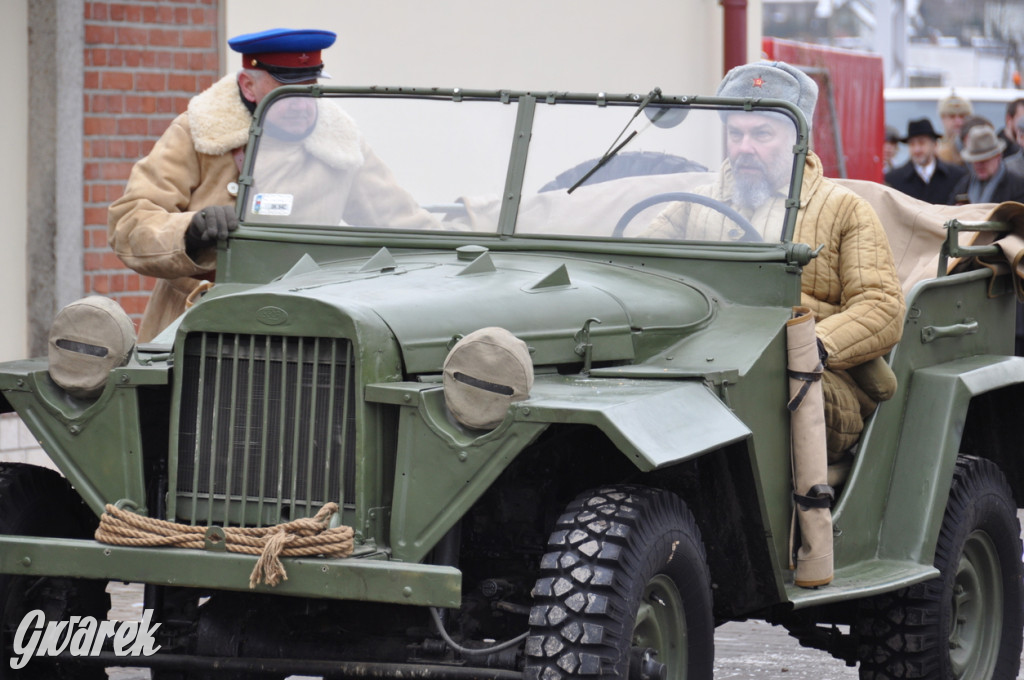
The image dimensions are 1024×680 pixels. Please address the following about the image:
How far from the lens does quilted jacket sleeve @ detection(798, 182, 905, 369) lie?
17.3ft

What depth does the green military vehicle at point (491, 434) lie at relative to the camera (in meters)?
4.09

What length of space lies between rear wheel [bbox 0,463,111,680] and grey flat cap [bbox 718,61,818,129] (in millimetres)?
2525

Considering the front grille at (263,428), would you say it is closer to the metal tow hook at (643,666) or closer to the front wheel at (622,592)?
the front wheel at (622,592)

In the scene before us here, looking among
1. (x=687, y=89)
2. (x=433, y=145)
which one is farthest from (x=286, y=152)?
(x=687, y=89)

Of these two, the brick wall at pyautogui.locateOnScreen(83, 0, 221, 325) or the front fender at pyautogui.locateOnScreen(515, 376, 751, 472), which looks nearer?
the front fender at pyautogui.locateOnScreen(515, 376, 751, 472)

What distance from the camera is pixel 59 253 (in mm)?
8547

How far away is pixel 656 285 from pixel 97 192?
4.43 m

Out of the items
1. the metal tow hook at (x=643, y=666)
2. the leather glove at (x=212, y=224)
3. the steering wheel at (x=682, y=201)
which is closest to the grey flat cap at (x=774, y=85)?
the steering wheel at (x=682, y=201)

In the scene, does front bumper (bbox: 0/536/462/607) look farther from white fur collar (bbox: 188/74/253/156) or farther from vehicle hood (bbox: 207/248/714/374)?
white fur collar (bbox: 188/74/253/156)

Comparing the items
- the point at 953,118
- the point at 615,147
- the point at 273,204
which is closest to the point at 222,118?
the point at 273,204

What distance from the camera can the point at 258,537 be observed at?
4.12m

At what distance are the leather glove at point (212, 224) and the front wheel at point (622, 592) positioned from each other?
184cm

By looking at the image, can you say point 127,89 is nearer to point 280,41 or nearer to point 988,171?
point 280,41

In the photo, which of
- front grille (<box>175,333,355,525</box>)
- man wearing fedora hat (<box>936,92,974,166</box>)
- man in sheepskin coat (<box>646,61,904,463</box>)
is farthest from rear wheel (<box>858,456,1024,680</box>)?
man wearing fedora hat (<box>936,92,974,166</box>)
